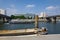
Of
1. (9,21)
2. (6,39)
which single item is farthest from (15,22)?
(6,39)

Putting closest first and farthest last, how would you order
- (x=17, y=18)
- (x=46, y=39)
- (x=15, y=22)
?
(x=46, y=39) < (x=15, y=22) < (x=17, y=18)

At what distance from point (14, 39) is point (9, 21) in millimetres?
61292

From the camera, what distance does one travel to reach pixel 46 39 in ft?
21.6

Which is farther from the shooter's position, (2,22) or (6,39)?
(2,22)

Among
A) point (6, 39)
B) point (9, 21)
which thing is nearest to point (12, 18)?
point (9, 21)

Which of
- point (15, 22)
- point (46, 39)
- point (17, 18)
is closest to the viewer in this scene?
point (46, 39)

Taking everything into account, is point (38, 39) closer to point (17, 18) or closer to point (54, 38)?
point (54, 38)

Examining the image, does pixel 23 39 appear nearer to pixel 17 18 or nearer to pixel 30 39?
pixel 30 39

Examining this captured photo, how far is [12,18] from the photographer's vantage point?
6888 cm

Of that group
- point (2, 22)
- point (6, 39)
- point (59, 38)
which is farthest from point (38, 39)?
point (2, 22)

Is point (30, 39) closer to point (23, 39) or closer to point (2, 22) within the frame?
point (23, 39)

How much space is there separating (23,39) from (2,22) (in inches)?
2563

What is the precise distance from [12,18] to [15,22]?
11.0 feet

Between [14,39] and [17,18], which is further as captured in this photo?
[17,18]
